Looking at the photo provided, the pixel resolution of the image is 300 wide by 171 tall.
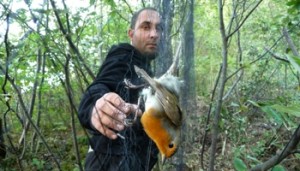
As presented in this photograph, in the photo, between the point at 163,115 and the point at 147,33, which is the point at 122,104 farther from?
the point at 147,33

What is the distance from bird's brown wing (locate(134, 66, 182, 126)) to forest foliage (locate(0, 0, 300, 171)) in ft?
0.46

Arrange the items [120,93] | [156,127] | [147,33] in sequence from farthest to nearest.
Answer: [147,33] < [120,93] < [156,127]

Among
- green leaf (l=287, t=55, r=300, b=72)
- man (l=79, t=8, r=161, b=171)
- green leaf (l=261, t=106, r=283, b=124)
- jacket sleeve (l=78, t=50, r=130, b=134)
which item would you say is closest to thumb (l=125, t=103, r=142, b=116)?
man (l=79, t=8, r=161, b=171)

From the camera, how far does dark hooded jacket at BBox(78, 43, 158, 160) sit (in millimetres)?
817

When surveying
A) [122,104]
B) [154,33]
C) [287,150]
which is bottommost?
[287,150]

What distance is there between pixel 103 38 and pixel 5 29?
71 centimetres

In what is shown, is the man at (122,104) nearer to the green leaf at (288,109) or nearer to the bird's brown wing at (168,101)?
the bird's brown wing at (168,101)

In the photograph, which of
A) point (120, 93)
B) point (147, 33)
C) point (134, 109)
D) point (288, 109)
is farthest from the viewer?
point (147, 33)

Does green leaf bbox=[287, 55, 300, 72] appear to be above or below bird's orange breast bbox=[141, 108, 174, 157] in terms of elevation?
above

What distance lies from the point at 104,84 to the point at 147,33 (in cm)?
19

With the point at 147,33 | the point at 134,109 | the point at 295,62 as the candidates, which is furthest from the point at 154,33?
the point at 295,62

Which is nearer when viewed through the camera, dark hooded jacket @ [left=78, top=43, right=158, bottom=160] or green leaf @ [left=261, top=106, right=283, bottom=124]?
green leaf @ [left=261, top=106, right=283, bottom=124]

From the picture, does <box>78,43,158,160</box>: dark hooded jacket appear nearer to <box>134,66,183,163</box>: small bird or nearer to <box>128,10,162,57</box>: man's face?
<box>128,10,162,57</box>: man's face

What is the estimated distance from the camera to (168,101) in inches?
23.9
